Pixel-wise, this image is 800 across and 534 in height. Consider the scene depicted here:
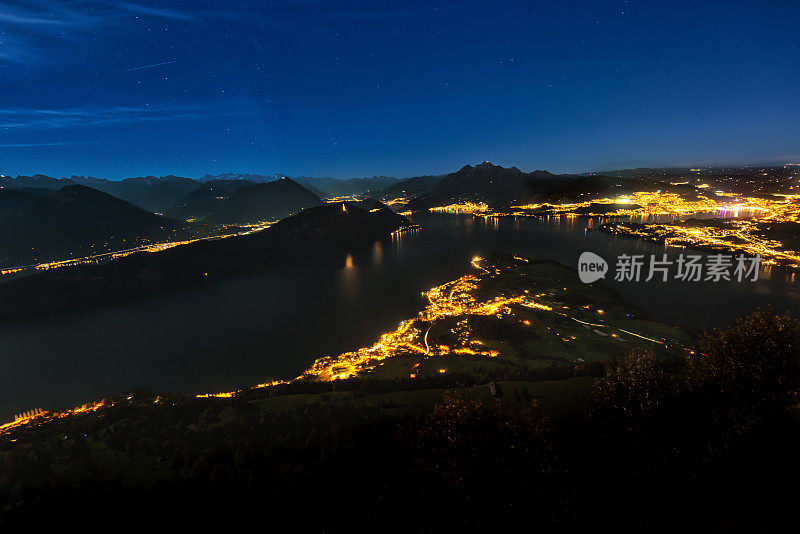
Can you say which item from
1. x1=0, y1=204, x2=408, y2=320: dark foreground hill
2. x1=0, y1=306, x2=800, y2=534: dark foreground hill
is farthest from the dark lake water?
x1=0, y1=306, x2=800, y2=534: dark foreground hill

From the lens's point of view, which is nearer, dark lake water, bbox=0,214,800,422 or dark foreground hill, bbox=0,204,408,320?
dark lake water, bbox=0,214,800,422

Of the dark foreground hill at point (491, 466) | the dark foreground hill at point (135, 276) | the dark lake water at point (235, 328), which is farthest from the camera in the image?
the dark foreground hill at point (135, 276)

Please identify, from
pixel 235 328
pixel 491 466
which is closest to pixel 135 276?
pixel 235 328

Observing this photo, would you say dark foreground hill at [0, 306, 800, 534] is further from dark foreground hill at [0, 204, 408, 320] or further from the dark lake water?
dark foreground hill at [0, 204, 408, 320]

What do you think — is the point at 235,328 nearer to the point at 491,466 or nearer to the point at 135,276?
the point at 135,276

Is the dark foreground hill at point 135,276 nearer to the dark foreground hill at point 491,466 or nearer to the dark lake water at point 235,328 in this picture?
the dark lake water at point 235,328

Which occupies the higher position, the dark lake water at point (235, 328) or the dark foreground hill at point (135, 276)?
the dark foreground hill at point (135, 276)

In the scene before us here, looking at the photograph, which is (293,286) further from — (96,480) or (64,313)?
(96,480)

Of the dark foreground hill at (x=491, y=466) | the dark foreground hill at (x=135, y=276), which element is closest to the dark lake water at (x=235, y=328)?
the dark foreground hill at (x=135, y=276)
